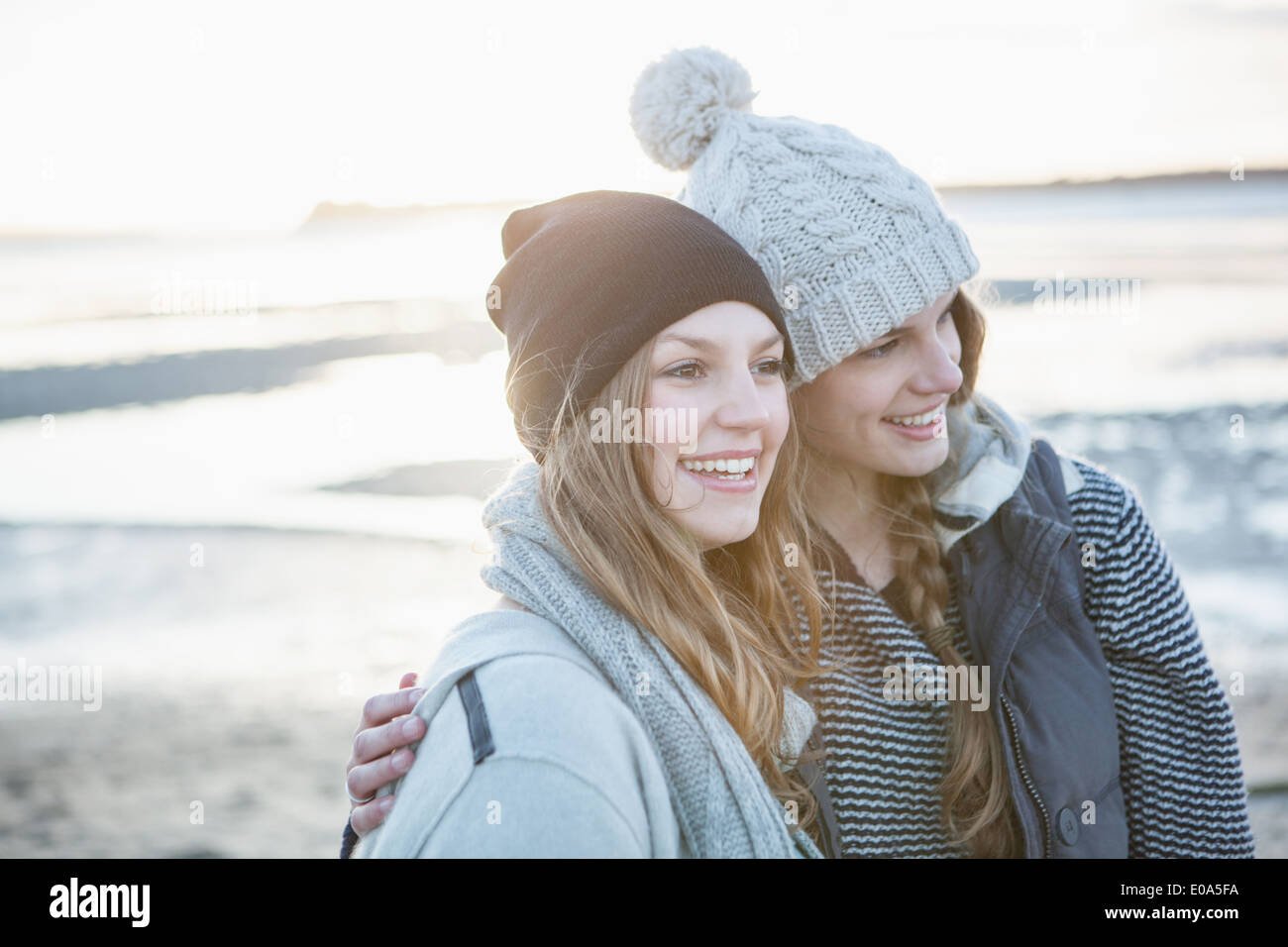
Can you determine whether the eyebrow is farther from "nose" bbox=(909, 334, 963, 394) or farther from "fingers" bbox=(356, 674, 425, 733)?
"fingers" bbox=(356, 674, 425, 733)

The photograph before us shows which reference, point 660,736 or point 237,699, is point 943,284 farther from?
point 237,699

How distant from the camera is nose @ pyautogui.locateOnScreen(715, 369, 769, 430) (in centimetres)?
217

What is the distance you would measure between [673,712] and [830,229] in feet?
4.49

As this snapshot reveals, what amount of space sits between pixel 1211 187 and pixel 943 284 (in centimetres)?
4173

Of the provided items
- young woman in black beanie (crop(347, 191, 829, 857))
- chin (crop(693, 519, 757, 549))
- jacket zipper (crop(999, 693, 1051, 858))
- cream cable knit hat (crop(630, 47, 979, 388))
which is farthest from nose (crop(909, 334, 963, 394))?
jacket zipper (crop(999, 693, 1051, 858))

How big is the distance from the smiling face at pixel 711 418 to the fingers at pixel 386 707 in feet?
2.11

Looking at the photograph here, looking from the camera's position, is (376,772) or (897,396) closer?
(376,772)

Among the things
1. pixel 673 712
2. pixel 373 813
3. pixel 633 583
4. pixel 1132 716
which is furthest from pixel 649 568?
pixel 1132 716

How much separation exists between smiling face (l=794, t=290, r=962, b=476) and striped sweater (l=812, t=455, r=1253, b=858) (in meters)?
0.42

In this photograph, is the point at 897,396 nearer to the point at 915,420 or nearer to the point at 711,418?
the point at 915,420

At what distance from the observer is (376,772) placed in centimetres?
Result: 192
